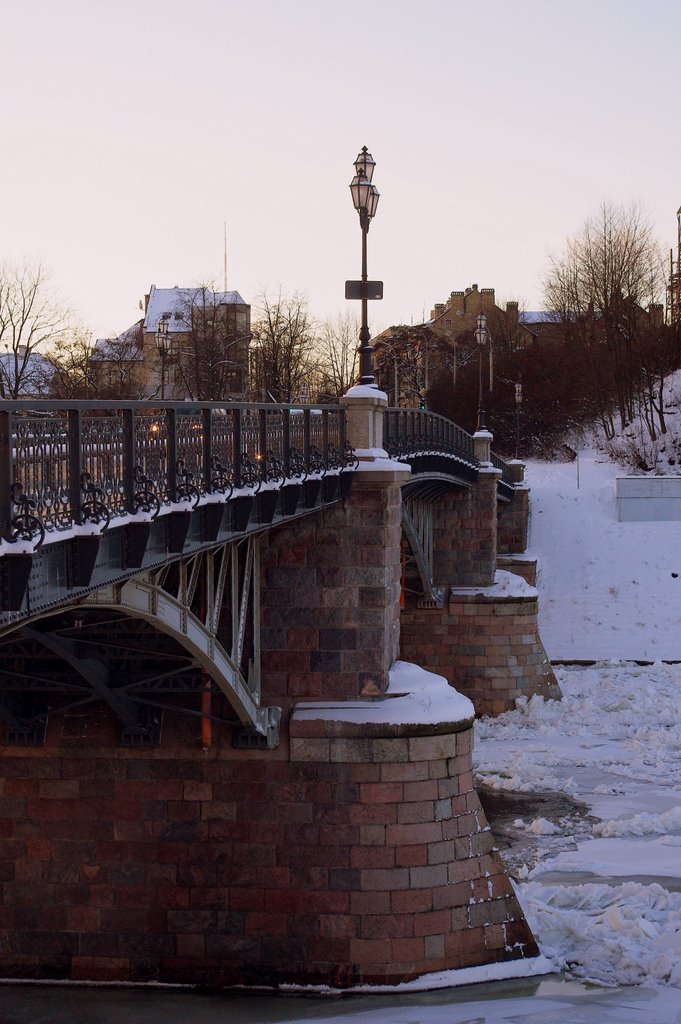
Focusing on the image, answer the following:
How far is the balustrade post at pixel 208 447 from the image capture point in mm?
11984

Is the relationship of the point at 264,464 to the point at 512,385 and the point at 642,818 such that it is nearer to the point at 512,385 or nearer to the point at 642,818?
the point at 642,818

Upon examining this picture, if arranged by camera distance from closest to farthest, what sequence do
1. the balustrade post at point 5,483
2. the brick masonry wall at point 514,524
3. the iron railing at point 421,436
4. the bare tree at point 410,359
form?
the balustrade post at point 5,483 → the iron railing at point 421,436 → the brick masonry wall at point 514,524 → the bare tree at point 410,359

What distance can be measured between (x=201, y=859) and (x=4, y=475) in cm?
901

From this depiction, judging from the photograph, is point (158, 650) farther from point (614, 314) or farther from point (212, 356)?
point (614, 314)

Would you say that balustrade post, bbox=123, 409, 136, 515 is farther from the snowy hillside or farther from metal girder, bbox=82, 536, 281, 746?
the snowy hillside

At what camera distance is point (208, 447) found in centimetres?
1205

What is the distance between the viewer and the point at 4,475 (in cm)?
782

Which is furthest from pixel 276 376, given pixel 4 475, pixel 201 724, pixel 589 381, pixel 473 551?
pixel 589 381

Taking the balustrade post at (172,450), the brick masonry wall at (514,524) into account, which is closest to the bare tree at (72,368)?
the brick masonry wall at (514,524)

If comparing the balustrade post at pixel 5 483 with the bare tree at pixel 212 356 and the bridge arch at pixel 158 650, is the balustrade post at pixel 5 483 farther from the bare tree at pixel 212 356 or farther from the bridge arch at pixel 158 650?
the bare tree at pixel 212 356

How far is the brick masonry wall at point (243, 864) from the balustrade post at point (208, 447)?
4.89 metres

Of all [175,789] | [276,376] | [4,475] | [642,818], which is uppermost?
[276,376]

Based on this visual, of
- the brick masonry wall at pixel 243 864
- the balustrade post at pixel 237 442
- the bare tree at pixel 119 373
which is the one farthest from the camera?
the bare tree at pixel 119 373

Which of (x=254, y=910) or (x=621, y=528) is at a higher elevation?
(x=621, y=528)
